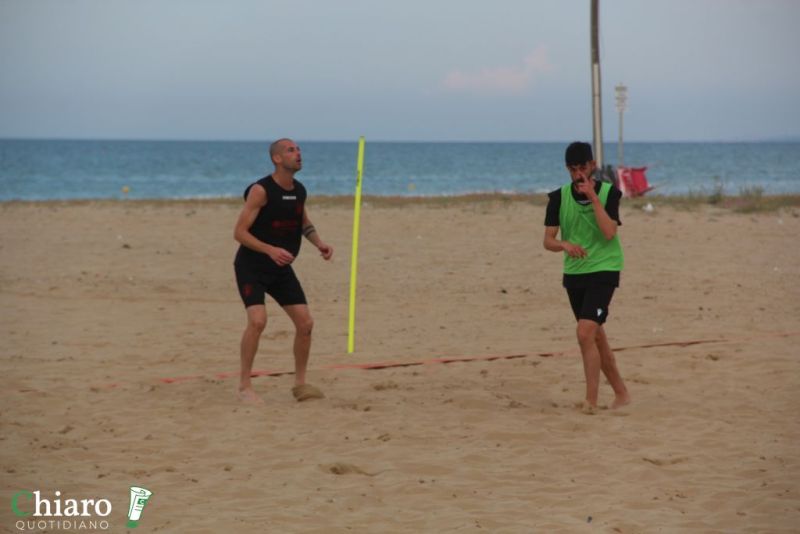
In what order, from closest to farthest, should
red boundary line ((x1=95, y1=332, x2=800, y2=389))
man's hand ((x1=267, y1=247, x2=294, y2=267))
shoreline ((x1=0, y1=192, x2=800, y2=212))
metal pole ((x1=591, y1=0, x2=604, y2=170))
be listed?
1. man's hand ((x1=267, y1=247, x2=294, y2=267))
2. red boundary line ((x1=95, y1=332, x2=800, y2=389))
3. shoreline ((x1=0, y1=192, x2=800, y2=212))
4. metal pole ((x1=591, y1=0, x2=604, y2=170))

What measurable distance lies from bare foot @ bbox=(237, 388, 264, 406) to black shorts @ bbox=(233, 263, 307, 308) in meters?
0.56

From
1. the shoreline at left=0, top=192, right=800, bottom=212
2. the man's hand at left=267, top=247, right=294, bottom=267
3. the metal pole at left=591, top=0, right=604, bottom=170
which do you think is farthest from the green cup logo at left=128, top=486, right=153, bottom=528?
the metal pole at left=591, top=0, right=604, bottom=170

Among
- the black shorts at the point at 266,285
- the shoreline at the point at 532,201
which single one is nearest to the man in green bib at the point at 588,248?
the black shorts at the point at 266,285

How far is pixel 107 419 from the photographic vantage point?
722 centimetres

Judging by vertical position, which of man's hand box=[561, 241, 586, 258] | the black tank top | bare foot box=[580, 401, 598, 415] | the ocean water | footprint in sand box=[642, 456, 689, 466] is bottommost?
footprint in sand box=[642, 456, 689, 466]

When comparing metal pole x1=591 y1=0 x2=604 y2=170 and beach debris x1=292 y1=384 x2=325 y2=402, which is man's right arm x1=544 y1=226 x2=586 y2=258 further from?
metal pole x1=591 y1=0 x2=604 y2=170

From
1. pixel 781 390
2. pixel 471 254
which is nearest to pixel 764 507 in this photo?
pixel 781 390

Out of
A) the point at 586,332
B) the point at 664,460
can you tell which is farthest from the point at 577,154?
the point at 664,460

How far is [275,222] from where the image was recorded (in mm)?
7590

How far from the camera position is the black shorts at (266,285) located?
7.64 metres

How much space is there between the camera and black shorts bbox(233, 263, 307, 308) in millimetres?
7641

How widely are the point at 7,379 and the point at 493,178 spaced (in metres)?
46.8

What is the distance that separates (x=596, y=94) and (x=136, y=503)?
727 inches

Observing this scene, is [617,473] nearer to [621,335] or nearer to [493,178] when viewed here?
[621,335]
